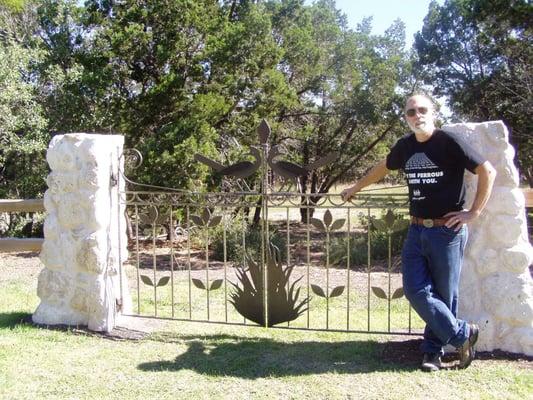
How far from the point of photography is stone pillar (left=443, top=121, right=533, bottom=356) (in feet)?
12.3

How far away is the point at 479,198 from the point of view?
11.3 ft

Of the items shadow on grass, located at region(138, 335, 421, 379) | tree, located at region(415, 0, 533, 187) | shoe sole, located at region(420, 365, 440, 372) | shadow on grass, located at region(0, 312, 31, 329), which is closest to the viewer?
shoe sole, located at region(420, 365, 440, 372)

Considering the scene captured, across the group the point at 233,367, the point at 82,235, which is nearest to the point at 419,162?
the point at 233,367

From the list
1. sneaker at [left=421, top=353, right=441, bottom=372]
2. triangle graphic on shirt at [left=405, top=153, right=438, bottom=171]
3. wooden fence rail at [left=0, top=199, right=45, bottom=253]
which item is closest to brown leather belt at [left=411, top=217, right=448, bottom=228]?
triangle graphic on shirt at [left=405, top=153, right=438, bottom=171]

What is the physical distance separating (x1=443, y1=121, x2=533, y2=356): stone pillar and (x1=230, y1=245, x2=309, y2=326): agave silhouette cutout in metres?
1.37

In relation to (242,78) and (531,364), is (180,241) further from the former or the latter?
(531,364)

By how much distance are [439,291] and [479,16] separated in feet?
31.3

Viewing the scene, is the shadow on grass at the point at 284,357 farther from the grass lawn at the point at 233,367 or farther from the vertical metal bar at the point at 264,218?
the vertical metal bar at the point at 264,218

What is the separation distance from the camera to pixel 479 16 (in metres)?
11.2

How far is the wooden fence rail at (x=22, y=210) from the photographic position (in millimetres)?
5293

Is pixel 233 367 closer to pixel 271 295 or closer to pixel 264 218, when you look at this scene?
pixel 271 295

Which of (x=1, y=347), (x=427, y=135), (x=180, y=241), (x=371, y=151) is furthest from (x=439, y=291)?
(x=371, y=151)

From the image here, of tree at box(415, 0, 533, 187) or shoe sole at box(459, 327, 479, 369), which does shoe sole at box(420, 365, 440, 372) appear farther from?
tree at box(415, 0, 533, 187)

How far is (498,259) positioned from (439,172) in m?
0.87
